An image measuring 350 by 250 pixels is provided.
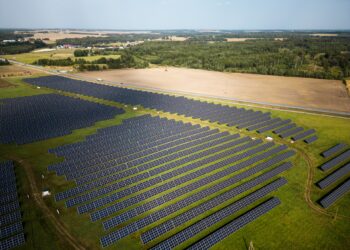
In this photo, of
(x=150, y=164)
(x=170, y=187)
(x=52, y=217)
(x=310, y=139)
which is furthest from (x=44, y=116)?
(x=310, y=139)

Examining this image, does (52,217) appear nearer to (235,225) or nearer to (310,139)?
(235,225)

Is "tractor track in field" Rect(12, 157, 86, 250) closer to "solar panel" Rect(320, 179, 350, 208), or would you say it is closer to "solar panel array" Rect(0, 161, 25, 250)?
"solar panel array" Rect(0, 161, 25, 250)

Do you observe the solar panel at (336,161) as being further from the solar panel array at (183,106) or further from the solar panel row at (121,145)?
the solar panel row at (121,145)

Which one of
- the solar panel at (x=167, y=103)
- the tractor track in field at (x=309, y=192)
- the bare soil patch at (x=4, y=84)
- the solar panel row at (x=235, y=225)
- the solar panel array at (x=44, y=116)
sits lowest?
the tractor track in field at (x=309, y=192)

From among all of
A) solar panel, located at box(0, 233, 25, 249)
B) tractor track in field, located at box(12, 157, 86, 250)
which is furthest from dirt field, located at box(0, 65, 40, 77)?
solar panel, located at box(0, 233, 25, 249)

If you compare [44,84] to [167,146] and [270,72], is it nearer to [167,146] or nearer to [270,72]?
[167,146]

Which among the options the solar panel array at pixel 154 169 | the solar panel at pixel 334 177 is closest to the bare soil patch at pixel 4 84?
the solar panel array at pixel 154 169
